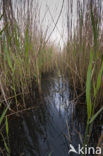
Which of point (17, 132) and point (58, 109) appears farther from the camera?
point (58, 109)

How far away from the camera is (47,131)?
0.54 metres

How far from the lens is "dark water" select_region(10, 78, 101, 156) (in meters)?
0.44

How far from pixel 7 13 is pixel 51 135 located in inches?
39.1

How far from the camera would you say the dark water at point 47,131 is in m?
0.44

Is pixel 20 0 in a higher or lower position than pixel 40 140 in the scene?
higher

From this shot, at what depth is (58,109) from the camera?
756mm

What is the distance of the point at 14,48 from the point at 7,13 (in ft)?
0.94

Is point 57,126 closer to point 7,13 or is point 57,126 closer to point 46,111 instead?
point 46,111

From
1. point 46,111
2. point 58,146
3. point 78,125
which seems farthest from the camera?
point 46,111

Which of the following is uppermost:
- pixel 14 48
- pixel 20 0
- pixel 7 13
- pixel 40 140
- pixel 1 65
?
pixel 20 0

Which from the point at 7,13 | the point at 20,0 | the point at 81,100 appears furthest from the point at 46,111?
the point at 20,0

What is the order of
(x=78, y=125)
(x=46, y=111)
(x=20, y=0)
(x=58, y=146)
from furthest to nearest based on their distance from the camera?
1. (x=20, y=0)
2. (x=46, y=111)
3. (x=78, y=125)
4. (x=58, y=146)

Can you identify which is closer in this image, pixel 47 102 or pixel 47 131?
pixel 47 131

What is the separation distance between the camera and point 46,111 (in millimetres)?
737
